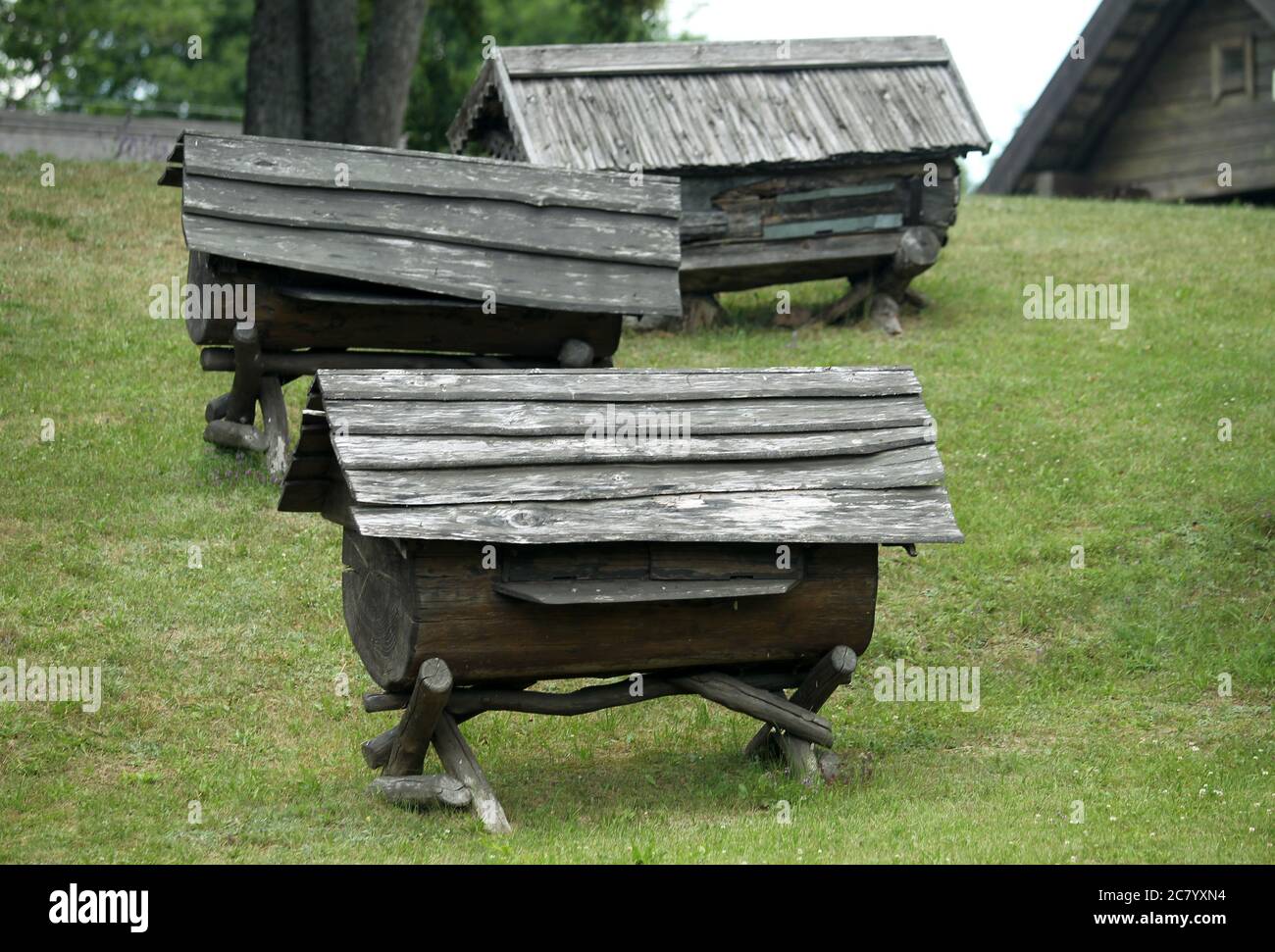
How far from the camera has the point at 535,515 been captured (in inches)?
318

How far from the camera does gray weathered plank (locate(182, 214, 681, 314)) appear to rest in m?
12.5

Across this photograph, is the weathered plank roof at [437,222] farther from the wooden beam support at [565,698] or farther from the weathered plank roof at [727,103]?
the wooden beam support at [565,698]

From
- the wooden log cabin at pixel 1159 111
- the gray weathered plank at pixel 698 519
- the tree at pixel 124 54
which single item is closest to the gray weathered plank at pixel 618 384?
the gray weathered plank at pixel 698 519

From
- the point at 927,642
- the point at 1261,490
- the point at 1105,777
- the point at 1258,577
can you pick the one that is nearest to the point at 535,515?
the point at 1105,777

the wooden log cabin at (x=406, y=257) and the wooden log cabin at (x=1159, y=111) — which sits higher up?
the wooden log cabin at (x=1159, y=111)

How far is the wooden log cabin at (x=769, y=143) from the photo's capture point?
58.9 ft

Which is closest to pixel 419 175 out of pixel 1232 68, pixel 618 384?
pixel 618 384

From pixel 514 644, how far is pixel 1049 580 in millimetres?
5989

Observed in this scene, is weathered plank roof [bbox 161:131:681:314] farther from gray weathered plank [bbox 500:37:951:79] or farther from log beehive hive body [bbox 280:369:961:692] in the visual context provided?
gray weathered plank [bbox 500:37:951:79]

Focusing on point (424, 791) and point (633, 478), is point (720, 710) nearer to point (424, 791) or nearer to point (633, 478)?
point (424, 791)

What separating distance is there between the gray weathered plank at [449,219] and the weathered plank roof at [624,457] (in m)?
4.36

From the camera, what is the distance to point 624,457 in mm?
8438

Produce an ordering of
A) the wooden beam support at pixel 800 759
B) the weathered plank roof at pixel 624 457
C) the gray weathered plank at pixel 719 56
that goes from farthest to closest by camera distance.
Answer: the gray weathered plank at pixel 719 56, the wooden beam support at pixel 800 759, the weathered plank roof at pixel 624 457

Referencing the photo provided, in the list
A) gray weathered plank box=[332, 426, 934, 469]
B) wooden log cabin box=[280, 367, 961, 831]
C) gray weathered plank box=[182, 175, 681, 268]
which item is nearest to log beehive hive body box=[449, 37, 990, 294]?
gray weathered plank box=[182, 175, 681, 268]
